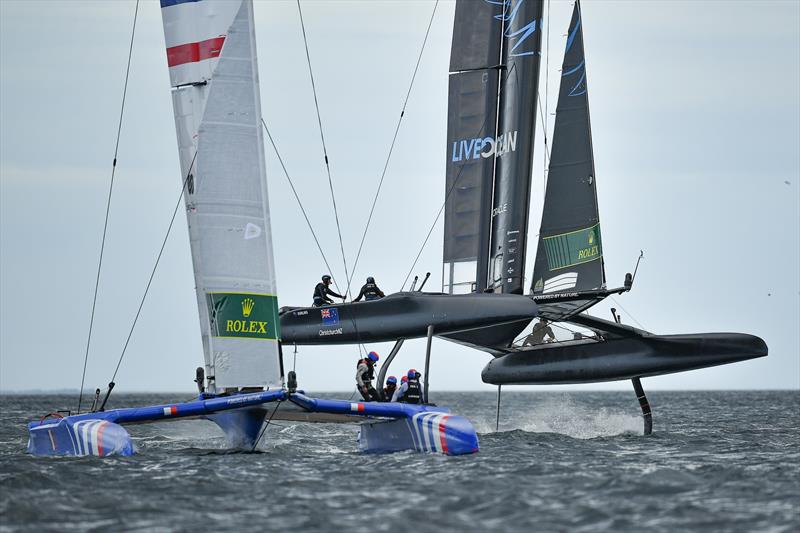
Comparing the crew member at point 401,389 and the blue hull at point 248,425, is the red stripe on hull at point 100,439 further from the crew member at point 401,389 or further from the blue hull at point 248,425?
the crew member at point 401,389

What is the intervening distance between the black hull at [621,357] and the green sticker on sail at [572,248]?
145 cm

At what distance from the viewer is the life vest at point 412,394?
1677 centimetres

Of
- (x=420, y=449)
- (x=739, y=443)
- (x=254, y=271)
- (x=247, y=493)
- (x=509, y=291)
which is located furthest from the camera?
(x=509, y=291)

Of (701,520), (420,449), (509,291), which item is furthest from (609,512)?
(509,291)

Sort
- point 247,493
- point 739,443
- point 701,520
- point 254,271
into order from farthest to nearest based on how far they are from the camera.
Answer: point 739,443, point 254,271, point 247,493, point 701,520

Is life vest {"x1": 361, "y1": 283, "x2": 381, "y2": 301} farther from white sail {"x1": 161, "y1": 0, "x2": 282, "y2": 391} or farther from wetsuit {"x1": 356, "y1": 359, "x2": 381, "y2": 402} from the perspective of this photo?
white sail {"x1": 161, "y1": 0, "x2": 282, "y2": 391}

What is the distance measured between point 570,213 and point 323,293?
4232mm

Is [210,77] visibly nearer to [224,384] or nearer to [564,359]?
[224,384]

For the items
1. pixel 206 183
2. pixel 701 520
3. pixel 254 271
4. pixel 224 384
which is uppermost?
pixel 206 183

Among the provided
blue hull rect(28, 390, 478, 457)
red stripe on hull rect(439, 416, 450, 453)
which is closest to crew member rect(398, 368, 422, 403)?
blue hull rect(28, 390, 478, 457)

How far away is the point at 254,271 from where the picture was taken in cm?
1448

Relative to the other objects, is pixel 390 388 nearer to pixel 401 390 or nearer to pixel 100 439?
pixel 401 390

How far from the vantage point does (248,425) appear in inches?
631

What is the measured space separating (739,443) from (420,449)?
5737 mm
